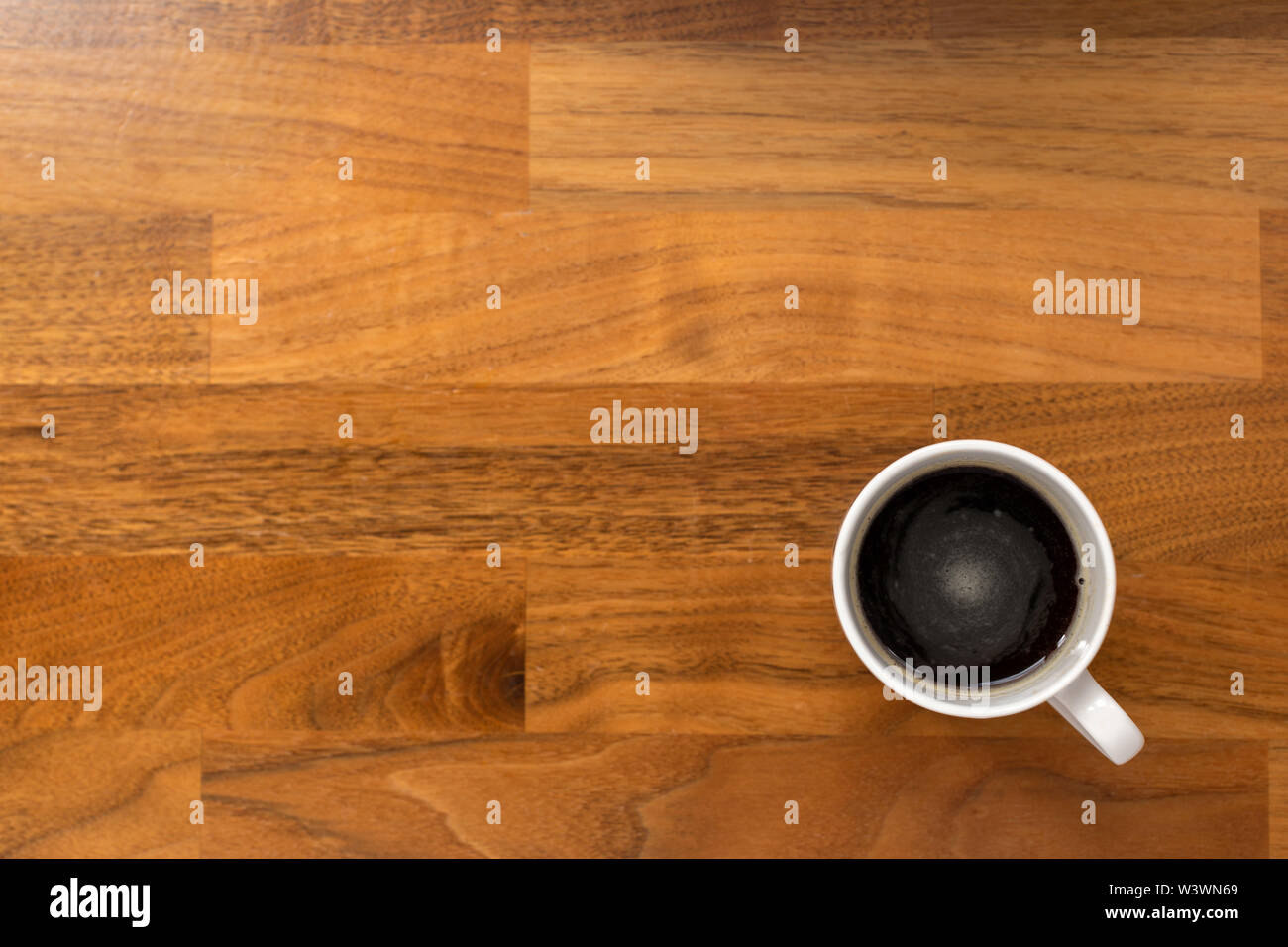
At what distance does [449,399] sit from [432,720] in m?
0.21

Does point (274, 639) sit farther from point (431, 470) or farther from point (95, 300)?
point (95, 300)

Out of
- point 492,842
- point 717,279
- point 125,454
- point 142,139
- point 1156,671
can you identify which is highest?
point 142,139

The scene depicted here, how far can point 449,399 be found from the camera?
62cm

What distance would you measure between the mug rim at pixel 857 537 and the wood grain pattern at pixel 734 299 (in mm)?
101

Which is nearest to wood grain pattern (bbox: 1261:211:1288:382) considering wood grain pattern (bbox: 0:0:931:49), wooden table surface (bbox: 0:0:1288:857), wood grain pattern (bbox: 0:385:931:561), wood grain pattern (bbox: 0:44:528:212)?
wooden table surface (bbox: 0:0:1288:857)

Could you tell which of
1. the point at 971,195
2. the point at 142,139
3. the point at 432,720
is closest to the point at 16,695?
the point at 432,720

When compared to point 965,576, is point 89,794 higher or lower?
lower

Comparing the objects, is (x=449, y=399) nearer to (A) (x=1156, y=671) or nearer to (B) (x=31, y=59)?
(B) (x=31, y=59)

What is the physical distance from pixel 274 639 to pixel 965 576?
445mm

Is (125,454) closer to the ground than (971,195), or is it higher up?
closer to the ground

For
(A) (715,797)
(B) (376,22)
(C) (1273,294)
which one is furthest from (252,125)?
(C) (1273,294)

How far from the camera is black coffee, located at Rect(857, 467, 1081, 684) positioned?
56 centimetres

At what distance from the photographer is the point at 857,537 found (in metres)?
0.54

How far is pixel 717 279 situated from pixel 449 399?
0.63ft
